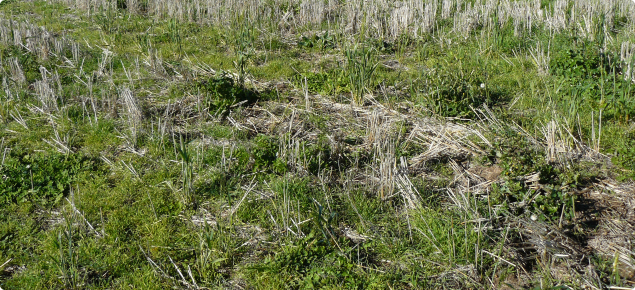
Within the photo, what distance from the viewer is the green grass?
3.92m

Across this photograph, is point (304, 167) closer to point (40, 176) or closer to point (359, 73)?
point (359, 73)

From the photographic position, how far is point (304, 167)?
199 inches

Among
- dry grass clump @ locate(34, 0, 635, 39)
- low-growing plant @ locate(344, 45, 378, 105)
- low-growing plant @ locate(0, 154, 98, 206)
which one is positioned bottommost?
low-growing plant @ locate(0, 154, 98, 206)

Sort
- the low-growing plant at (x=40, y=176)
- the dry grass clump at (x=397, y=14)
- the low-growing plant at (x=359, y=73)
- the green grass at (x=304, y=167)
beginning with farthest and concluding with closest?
1. the dry grass clump at (x=397, y=14)
2. the low-growing plant at (x=359, y=73)
3. the low-growing plant at (x=40, y=176)
4. the green grass at (x=304, y=167)

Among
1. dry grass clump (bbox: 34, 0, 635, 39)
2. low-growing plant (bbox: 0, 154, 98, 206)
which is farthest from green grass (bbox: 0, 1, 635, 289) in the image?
dry grass clump (bbox: 34, 0, 635, 39)

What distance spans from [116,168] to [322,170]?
2135 mm

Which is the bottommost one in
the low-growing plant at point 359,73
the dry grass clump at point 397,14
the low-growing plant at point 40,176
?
the low-growing plant at point 40,176

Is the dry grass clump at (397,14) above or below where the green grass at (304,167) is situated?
above

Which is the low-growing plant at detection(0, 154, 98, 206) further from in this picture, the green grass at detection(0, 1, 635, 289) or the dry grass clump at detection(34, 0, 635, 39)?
the dry grass clump at detection(34, 0, 635, 39)

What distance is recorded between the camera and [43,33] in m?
8.74

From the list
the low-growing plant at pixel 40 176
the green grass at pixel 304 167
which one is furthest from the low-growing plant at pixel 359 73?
the low-growing plant at pixel 40 176

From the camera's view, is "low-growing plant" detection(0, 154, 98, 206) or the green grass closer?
the green grass

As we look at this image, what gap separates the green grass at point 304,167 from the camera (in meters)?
Result: 3.92

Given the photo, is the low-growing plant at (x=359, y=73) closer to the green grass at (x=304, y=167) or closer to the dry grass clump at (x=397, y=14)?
the green grass at (x=304, y=167)
